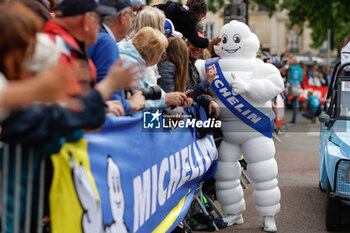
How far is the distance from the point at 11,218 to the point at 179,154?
7.48 feet

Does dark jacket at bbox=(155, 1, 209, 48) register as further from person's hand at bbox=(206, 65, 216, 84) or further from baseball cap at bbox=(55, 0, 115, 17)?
baseball cap at bbox=(55, 0, 115, 17)

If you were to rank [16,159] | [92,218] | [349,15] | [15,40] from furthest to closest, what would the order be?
[349,15], [92,218], [16,159], [15,40]

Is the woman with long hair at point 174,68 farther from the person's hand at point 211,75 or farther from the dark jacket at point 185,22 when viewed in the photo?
the dark jacket at point 185,22

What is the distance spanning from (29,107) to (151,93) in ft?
5.58

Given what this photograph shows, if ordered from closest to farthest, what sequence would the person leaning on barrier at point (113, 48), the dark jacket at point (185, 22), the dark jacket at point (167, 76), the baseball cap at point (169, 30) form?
the person leaning on barrier at point (113, 48), the dark jacket at point (167, 76), the baseball cap at point (169, 30), the dark jacket at point (185, 22)

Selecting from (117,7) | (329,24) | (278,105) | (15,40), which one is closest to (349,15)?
(329,24)

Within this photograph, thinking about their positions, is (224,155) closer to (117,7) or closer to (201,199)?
(201,199)

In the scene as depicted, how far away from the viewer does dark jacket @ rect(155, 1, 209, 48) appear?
18.3 ft

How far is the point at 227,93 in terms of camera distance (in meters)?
5.46

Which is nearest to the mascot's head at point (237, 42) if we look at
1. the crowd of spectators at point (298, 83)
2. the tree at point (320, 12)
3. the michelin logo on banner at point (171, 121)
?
the michelin logo on banner at point (171, 121)

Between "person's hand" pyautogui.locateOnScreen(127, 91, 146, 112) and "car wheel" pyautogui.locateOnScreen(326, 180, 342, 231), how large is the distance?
2.56 meters

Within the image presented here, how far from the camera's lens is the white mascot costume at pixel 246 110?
17.7 ft

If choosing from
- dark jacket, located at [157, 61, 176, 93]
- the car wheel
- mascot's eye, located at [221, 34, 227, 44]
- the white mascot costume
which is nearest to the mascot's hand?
the white mascot costume

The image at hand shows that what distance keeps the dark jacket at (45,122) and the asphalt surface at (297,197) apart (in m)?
3.48
